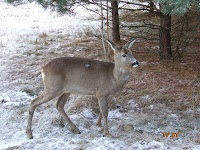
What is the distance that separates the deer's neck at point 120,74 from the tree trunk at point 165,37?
135 inches

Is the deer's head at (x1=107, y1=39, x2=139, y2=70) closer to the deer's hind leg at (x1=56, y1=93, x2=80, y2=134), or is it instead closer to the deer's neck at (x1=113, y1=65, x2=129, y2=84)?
the deer's neck at (x1=113, y1=65, x2=129, y2=84)

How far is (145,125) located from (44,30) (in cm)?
841

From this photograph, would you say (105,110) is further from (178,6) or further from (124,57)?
(178,6)

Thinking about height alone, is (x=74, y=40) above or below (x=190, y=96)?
above

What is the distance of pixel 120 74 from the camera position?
16.9 feet

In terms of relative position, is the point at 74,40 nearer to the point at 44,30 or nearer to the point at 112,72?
the point at 44,30

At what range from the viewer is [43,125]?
5.57 m

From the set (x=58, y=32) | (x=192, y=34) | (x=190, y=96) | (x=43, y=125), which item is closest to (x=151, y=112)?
(x=190, y=96)

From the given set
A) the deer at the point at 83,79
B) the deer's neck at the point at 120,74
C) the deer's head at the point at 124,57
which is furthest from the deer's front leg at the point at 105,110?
the deer's head at the point at 124,57

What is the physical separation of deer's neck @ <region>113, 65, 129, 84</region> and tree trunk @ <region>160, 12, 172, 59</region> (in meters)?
3.42

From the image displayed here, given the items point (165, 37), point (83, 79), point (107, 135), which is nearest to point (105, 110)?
point (107, 135)

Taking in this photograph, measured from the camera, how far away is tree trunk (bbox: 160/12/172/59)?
8203 mm

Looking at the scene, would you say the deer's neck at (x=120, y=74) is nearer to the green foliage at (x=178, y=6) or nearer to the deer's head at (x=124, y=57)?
the deer's head at (x=124, y=57)

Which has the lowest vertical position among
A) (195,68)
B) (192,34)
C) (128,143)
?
(128,143)
